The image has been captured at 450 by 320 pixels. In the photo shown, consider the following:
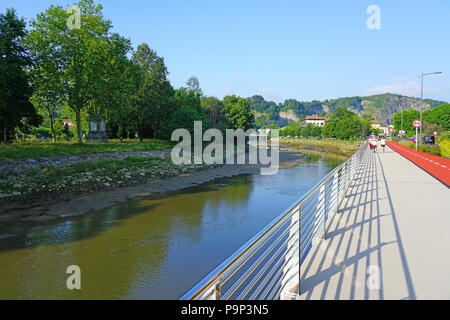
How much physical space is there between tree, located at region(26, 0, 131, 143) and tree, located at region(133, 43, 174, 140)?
12.0 meters

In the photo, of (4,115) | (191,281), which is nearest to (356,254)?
(191,281)

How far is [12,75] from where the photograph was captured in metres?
25.2

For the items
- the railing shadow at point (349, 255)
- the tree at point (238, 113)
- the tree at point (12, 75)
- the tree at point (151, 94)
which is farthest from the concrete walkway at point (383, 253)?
the tree at point (238, 113)

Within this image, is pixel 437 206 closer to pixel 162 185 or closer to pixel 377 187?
pixel 377 187

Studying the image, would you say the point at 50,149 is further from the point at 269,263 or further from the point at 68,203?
the point at 269,263

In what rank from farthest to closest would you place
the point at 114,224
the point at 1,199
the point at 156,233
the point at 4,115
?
the point at 4,115 → the point at 1,199 → the point at 114,224 → the point at 156,233

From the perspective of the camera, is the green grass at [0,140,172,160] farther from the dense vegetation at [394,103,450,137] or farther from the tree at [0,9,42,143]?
the dense vegetation at [394,103,450,137]

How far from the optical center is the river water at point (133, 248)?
7859 mm

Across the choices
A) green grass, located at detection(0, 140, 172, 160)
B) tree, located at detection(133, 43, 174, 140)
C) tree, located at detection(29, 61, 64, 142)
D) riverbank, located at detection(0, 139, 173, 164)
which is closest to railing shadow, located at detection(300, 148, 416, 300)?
riverbank, located at detection(0, 139, 173, 164)

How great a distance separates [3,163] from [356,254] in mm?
22819

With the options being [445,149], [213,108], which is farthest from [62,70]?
[213,108]

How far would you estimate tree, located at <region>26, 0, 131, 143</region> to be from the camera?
94.9 ft

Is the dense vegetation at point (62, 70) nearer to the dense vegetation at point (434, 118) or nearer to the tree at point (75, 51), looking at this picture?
the tree at point (75, 51)
